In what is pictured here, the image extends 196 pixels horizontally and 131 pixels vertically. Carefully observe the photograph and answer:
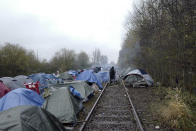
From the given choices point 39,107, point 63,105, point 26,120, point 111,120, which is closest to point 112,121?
point 111,120

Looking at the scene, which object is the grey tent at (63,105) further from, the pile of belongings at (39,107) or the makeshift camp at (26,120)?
the makeshift camp at (26,120)

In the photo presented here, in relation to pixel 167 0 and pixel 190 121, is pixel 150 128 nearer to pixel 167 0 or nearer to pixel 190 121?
pixel 190 121

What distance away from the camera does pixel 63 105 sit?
633 centimetres

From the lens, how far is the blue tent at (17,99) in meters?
5.59

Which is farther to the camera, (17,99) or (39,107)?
(17,99)

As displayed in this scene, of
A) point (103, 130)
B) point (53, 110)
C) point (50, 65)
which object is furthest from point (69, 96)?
point (50, 65)

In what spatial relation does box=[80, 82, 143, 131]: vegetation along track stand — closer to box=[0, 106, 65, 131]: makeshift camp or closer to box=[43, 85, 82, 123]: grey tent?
box=[43, 85, 82, 123]: grey tent

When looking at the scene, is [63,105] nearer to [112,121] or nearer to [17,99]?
[17,99]

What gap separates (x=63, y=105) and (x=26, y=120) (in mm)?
2855

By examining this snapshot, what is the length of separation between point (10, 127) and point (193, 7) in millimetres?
8835

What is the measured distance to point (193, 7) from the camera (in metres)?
7.76

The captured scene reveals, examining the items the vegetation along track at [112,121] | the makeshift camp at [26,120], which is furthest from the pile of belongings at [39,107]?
the vegetation along track at [112,121]

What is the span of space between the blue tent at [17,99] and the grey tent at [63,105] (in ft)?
1.93

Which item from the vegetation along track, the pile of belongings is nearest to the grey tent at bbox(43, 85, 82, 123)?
the pile of belongings
